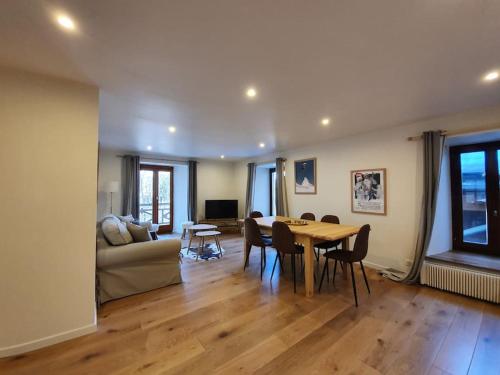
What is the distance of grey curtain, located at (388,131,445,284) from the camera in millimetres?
2932

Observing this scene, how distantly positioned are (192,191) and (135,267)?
153 inches

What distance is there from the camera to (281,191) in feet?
17.6

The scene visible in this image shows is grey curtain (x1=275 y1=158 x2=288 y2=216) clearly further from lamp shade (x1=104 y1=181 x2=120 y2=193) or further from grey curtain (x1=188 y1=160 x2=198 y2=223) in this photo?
lamp shade (x1=104 y1=181 x2=120 y2=193)

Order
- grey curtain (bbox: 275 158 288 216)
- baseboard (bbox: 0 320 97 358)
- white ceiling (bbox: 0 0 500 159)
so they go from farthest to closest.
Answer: grey curtain (bbox: 275 158 288 216) → baseboard (bbox: 0 320 97 358) → white ceiling (bbox: 0 0 500 159)

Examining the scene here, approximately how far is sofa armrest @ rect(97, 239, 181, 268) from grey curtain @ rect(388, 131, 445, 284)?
3.39 meters

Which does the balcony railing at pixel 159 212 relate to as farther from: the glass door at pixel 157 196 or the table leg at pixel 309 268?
the table leg at pixel 309 268

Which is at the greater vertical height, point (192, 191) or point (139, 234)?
point (192, 191)

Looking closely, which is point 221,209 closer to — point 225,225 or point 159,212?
point 225,225

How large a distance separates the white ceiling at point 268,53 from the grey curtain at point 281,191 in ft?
8.27

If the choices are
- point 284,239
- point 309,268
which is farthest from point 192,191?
point 309,268

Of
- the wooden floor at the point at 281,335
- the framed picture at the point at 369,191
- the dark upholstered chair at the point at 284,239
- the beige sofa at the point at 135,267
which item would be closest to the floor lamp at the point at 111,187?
the beige sofa at the point at 135,267

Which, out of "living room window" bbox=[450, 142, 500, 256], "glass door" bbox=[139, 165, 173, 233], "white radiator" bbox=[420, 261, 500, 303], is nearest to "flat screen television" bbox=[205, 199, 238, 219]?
"glass door" bbox=[139, 165, 173, 233]

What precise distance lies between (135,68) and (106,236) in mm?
2147

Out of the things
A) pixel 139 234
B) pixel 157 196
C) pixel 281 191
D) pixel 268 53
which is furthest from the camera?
pixel 157 196
